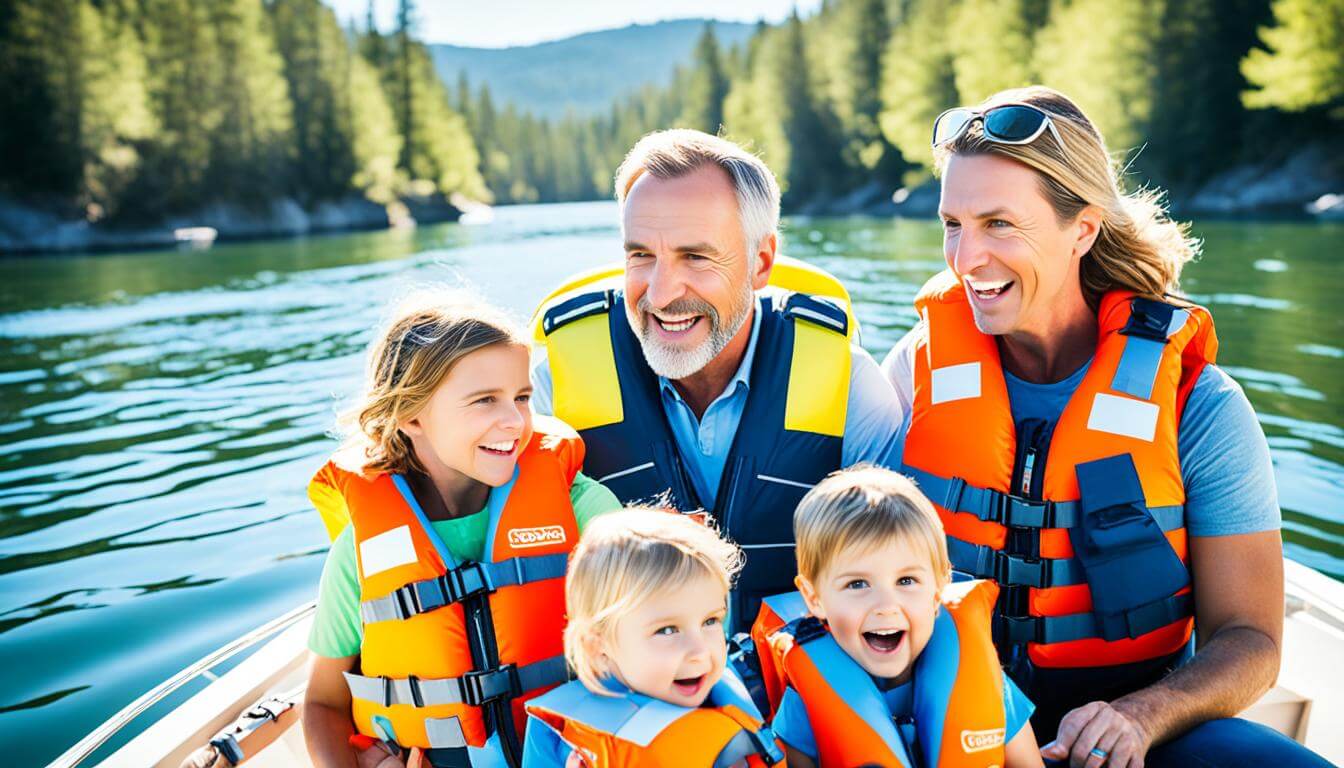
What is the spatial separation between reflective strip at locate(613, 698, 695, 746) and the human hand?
84 cm

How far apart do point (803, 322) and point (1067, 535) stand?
0.93 metres

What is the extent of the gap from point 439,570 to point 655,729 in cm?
73

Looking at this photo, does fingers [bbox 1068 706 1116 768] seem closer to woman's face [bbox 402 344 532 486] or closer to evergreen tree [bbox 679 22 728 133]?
woman's face [bbox 402 344 532 486]

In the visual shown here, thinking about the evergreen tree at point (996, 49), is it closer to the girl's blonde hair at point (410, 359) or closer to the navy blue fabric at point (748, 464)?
the navy blue fabric at point (748, 464)

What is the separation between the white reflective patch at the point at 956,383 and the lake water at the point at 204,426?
1.89m

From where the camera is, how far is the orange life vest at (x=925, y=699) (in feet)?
6.58

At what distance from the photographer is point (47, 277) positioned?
18.2 m

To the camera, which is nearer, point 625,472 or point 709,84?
point 625,472

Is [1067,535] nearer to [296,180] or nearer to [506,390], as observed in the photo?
[506,390]

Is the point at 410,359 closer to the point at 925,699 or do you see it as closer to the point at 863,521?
the point at 863,521

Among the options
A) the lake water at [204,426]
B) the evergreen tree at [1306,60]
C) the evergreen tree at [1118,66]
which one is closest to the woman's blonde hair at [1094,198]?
the lake water at [204,426]

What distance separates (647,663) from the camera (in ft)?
6.18

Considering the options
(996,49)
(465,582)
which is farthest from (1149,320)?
(996,49)

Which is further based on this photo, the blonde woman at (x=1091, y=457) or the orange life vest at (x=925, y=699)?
the blonde woman at (x=1091, y=457)
